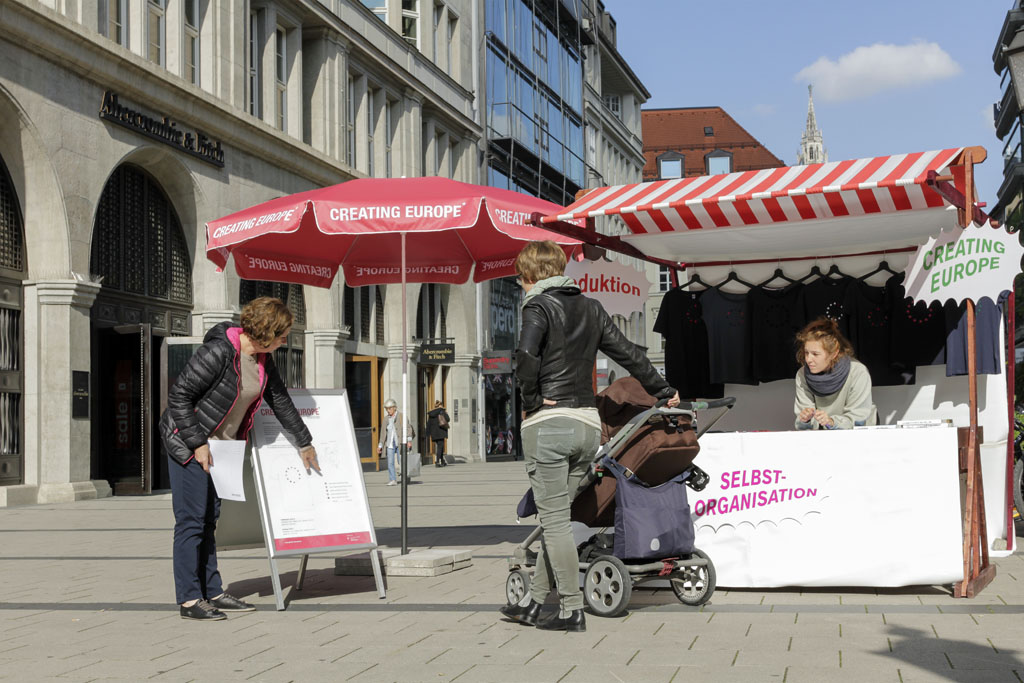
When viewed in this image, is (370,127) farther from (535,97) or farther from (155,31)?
(535,97)

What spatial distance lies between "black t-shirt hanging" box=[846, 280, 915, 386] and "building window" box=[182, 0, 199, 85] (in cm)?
1497

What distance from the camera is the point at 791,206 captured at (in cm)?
809

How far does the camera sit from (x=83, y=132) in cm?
1834

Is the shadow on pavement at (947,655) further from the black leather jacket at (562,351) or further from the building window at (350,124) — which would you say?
the building window at (350,124)

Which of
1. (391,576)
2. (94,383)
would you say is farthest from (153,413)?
(391,576)

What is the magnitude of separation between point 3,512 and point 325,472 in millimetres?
9531

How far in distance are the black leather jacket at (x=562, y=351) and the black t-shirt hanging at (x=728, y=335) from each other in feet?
14.3

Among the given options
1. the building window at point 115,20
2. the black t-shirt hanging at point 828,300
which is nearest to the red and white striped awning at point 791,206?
the black t-shirt hanging at point 828,300

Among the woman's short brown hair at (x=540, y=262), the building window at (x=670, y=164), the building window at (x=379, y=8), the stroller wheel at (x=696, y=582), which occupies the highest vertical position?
the building window at (x=670, y=164)

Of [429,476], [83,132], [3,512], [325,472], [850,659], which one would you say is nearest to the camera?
[850,659]

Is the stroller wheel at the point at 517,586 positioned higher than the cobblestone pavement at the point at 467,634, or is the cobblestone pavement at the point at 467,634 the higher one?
the stroller wheel at the point at 517,586

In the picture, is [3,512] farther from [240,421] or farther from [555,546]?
[555,546]

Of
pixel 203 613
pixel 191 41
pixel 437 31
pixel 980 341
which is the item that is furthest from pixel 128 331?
pixel 437 31

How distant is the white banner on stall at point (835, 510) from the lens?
7.22 metres
